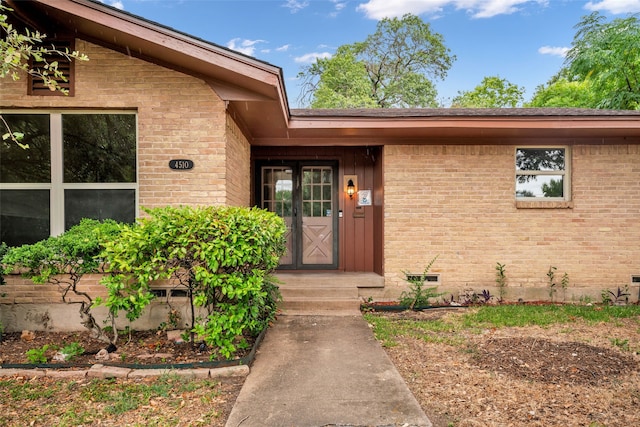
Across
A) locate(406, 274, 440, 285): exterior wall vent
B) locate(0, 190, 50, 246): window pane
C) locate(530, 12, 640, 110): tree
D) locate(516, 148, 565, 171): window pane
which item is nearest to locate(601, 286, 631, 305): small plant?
locate(516, 148, 565, 171): window pane

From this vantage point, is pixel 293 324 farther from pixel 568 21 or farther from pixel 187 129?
pixel 568 21

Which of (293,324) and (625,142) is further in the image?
(625,142)

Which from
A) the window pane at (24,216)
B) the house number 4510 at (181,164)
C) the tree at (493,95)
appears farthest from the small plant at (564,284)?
the tree at (493,95)

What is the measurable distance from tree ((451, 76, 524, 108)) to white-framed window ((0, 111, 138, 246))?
2400 centimetres

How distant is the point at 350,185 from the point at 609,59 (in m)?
10.9

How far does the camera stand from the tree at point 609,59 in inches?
474

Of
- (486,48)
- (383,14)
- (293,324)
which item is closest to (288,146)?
(293,324)

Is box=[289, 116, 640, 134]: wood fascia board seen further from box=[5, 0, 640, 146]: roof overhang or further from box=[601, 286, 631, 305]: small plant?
box=[601, 286, 631, 305]: small plant

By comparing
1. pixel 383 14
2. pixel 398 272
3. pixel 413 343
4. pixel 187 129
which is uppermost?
pixel 383 14

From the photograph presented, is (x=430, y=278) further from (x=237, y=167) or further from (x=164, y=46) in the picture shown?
(x=164, y=46)

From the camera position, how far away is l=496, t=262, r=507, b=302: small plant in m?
6.22

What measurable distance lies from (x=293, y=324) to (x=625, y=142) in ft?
20.4

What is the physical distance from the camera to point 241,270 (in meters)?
3.69

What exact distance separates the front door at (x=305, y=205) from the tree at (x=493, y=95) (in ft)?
67.7
